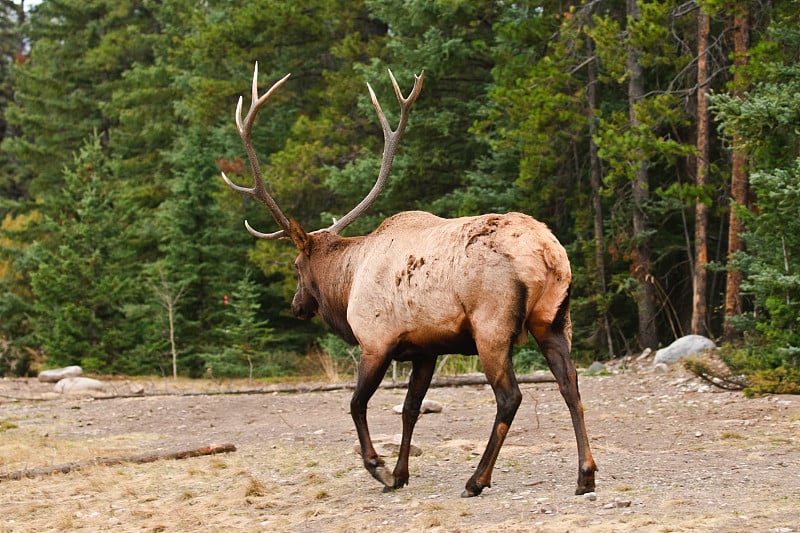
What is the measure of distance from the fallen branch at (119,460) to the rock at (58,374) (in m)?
11.8

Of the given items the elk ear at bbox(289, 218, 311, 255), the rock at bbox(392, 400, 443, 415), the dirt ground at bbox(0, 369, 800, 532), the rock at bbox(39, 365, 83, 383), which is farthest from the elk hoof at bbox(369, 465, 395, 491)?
the rock at bbox(39, 365, 83, 383)

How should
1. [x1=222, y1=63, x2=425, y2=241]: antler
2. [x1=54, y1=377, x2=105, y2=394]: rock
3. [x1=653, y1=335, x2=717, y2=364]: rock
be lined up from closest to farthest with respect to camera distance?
[x1=222, y1=63, x2=425, y2=241]: antler → [x1=653, y1=335, x2=717, y2=364]: rock → [x1=54, y1=377, x2=105, y2=394]: rock

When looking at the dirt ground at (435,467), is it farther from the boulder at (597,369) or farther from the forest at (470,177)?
the forest at (470,177)

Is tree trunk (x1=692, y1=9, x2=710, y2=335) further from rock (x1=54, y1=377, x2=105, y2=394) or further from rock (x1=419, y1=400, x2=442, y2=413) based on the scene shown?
rock (x1=54, y1=377, x2=105, y2=394)

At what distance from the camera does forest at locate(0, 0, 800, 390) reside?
1421 cm

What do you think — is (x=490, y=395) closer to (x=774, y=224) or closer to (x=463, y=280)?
(x=774, y=224)

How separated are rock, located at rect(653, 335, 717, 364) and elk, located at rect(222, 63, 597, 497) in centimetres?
844

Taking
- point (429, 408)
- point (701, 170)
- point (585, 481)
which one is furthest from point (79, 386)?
point (585, 481)

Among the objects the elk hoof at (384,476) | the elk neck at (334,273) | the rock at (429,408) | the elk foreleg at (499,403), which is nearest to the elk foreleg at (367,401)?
the elk hoof at (384,476)

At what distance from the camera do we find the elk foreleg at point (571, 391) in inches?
262

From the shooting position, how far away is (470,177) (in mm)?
19859

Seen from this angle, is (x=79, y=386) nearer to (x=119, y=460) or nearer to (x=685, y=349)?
(x=119, y=460)

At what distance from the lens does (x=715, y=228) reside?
19719mm

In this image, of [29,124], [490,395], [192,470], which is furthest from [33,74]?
[192,470]
